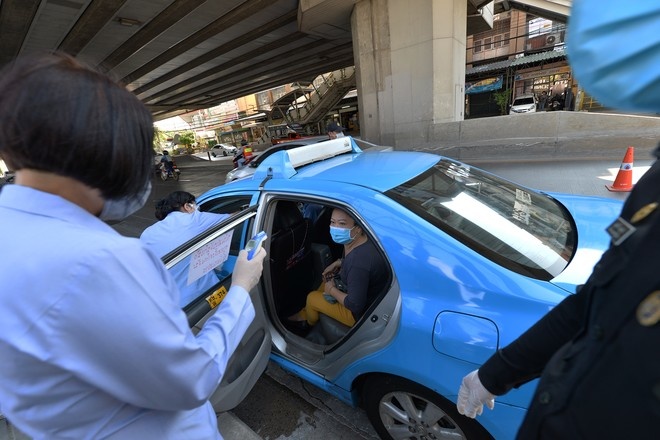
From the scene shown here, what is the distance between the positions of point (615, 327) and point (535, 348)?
36cm

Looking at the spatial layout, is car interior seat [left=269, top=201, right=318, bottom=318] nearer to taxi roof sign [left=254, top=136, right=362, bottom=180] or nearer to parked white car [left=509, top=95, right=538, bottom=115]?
taxi roof sign [left=254, top=136, right=362, bottom=180]

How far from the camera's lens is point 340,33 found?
1183cm

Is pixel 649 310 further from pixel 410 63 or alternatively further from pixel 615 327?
pixel 410 63

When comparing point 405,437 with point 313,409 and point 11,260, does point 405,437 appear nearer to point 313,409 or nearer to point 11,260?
point 313,409

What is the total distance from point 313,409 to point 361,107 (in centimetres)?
998

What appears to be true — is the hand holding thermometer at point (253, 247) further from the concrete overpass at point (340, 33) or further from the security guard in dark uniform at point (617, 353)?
the concrete overpass at point (340, 33)

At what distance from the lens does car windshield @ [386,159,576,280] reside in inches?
57.9

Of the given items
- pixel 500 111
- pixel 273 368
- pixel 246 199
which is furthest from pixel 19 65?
pixel 500 111

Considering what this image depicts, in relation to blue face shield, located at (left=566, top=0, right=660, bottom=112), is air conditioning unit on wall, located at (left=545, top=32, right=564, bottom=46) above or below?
above

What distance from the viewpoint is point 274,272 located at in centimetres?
240

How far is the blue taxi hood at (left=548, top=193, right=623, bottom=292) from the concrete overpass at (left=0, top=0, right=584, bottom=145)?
7621 millimetres

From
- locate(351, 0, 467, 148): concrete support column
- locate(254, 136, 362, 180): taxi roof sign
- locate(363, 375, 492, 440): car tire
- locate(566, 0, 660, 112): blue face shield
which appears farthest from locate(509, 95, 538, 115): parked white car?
locate(566, 0, 660, 112): blue face shield

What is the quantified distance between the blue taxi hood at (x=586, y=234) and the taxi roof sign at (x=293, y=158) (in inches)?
63.0

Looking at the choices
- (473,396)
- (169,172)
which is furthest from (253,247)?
(169,172)
